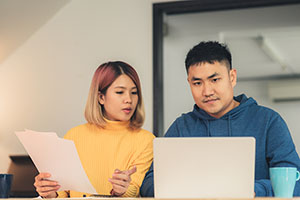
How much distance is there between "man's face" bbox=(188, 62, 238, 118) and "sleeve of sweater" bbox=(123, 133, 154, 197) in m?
0.37

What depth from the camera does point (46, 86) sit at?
3.45 m

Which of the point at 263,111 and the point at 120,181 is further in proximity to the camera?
the point at 263,111

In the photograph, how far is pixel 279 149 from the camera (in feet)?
5.49

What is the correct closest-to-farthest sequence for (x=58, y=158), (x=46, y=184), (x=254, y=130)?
(x=58, y=158)
(x=46, y=184)
(x=254, y=130)

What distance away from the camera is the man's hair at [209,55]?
185 centimetres

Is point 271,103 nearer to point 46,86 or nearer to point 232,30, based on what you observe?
point 232,30

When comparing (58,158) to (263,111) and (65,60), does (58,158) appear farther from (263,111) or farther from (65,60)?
(65,60)

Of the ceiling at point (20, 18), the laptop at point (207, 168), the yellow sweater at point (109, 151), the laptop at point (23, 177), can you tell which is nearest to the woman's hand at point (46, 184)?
the yellow sweater at point (109, 151)

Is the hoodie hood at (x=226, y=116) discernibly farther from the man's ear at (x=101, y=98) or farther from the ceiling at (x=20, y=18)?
the ceiling at (x=20, y=18)

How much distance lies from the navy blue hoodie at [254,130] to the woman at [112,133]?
8.9 inches

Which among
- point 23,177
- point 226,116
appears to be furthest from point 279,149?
point 23,177

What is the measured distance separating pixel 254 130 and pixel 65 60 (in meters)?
2.01

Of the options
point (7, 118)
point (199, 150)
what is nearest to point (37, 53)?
point (7, 118)

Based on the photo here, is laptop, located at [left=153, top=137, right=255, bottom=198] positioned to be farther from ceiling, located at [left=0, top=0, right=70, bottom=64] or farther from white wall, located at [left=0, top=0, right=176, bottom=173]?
ceiling, located at [left=0, top=0, right=70, bottom=64]
